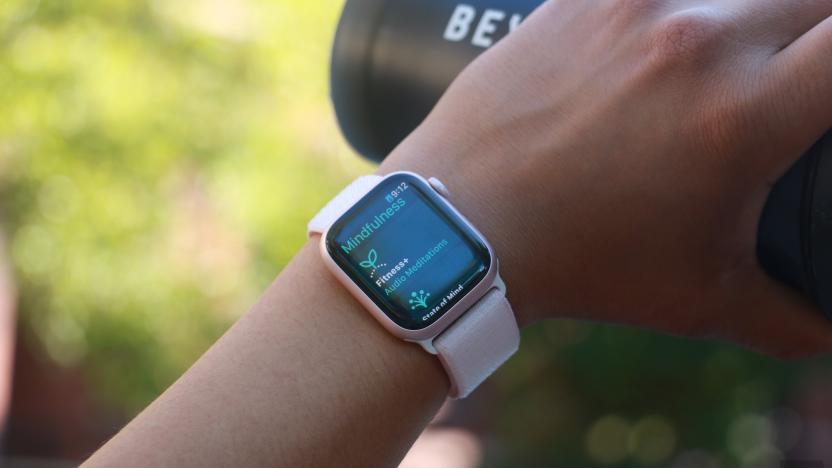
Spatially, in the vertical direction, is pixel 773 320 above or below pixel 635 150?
below

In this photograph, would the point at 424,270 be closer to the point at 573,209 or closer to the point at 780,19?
the point at 573,209

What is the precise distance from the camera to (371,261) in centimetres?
70

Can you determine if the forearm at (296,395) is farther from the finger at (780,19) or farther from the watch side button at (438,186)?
the finger at (780,19)

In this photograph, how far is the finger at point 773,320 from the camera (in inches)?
29.8

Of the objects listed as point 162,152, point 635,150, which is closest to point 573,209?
point 635,150

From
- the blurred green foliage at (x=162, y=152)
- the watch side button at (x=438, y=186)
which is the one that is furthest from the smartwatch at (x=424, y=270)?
the blurred green foliage at (x=162, y=152)

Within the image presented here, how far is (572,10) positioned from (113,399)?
4.38 meters

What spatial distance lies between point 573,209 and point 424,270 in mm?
113

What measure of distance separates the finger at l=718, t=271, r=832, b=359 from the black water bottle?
0.02 meters

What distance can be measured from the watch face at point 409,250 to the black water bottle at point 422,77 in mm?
204

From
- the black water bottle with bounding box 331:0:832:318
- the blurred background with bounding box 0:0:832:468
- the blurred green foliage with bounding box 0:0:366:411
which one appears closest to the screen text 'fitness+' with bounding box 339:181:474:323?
the black water bottle with bounding box 331:0:832:318

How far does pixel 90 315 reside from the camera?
13.6 feet

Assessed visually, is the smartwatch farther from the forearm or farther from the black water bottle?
the black water bottle

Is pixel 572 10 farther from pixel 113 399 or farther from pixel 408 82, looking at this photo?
pixel 113 399
